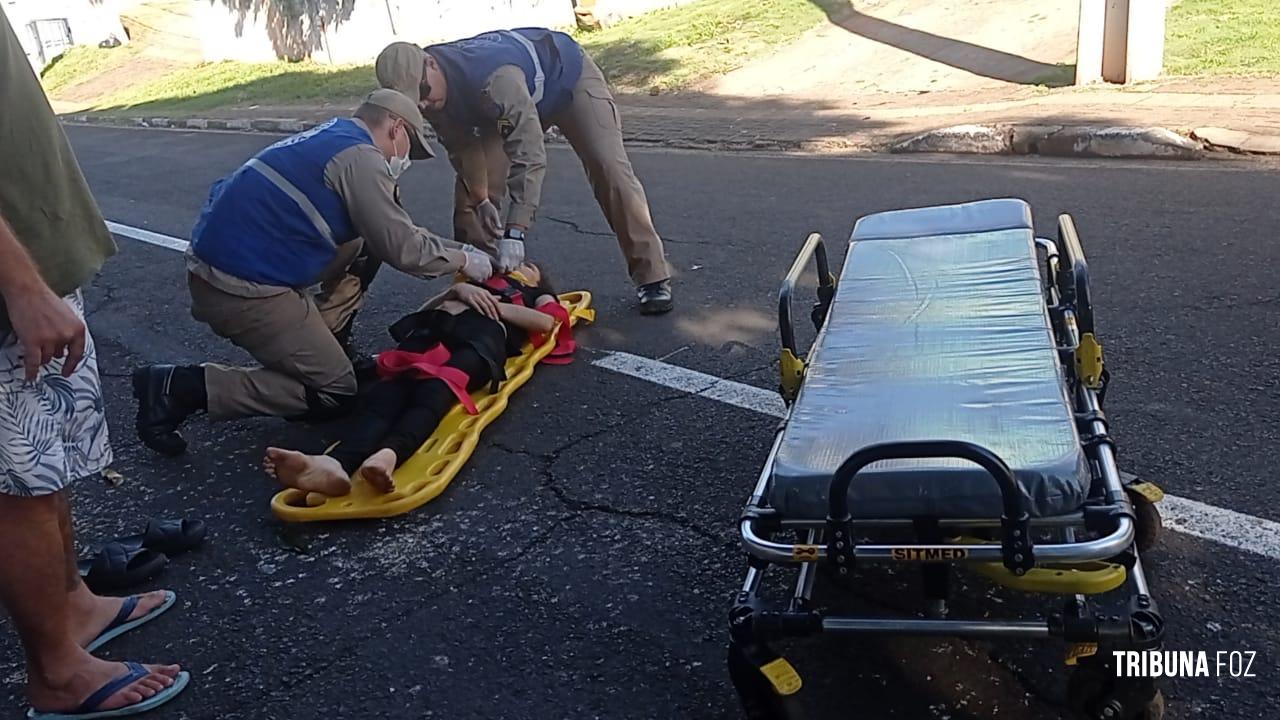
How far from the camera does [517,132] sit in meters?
5.11

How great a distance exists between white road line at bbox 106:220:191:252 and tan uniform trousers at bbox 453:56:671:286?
356 cm

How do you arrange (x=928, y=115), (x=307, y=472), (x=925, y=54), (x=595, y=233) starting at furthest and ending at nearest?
1. (x=925, y=54)
2. (x=928, y=115)
3. (x=595, y=233)
4. (x=307, y=472)

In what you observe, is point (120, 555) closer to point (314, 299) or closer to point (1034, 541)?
point (314, 299)

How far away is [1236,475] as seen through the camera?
11.1ft

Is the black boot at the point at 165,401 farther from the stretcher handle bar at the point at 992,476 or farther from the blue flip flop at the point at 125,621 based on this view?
the stretcher handle bar at the point at 992,476

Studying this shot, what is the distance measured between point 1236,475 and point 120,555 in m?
3.30

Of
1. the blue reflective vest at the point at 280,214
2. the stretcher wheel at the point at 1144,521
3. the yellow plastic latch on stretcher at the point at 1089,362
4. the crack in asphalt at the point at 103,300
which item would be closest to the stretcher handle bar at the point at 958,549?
the stretcher wheel at the point at 1144,521

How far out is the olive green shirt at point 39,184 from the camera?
249 centimetres

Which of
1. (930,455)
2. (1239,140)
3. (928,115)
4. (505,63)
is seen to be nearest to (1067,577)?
(930,455)

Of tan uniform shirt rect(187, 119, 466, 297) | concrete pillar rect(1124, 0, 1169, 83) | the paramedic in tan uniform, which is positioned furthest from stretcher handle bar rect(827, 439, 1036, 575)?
concrete pillar rect(1124, 0, 1169, 83)

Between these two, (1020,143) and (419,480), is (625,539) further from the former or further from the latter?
(1020,143)

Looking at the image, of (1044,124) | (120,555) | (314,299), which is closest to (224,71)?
(1044,124)

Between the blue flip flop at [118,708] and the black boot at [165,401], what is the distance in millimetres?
Result: 1610

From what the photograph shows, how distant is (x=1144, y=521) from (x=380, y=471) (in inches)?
86.8
